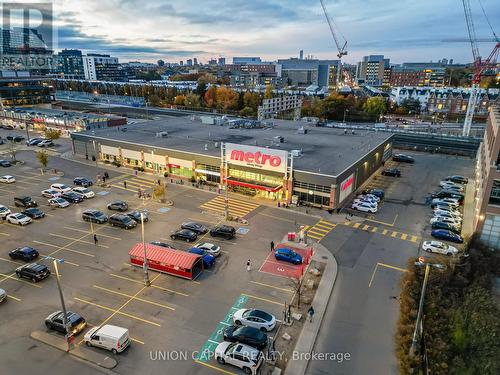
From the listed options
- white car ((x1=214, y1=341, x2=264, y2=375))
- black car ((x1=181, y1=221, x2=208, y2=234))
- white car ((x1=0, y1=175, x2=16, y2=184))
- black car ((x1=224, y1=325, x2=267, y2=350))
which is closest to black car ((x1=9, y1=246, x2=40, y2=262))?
black car ((x1=181, y1=221, x2=208, y2=234))

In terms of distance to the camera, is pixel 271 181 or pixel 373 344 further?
pixel 271 181

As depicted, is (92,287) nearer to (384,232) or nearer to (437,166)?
(384,232)

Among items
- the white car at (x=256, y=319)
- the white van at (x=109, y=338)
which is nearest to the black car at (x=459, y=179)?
the white car at (x=256, y=319)

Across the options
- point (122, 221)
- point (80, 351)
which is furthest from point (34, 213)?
point (80, 351)

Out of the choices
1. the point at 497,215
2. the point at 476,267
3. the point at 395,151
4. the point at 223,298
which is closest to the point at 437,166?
the point at 395,151

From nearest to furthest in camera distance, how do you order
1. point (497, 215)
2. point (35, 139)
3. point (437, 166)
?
point (497, 215) < point (437, 166) < point (35, 139)

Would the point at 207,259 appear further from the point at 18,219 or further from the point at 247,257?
the point at 18,219
